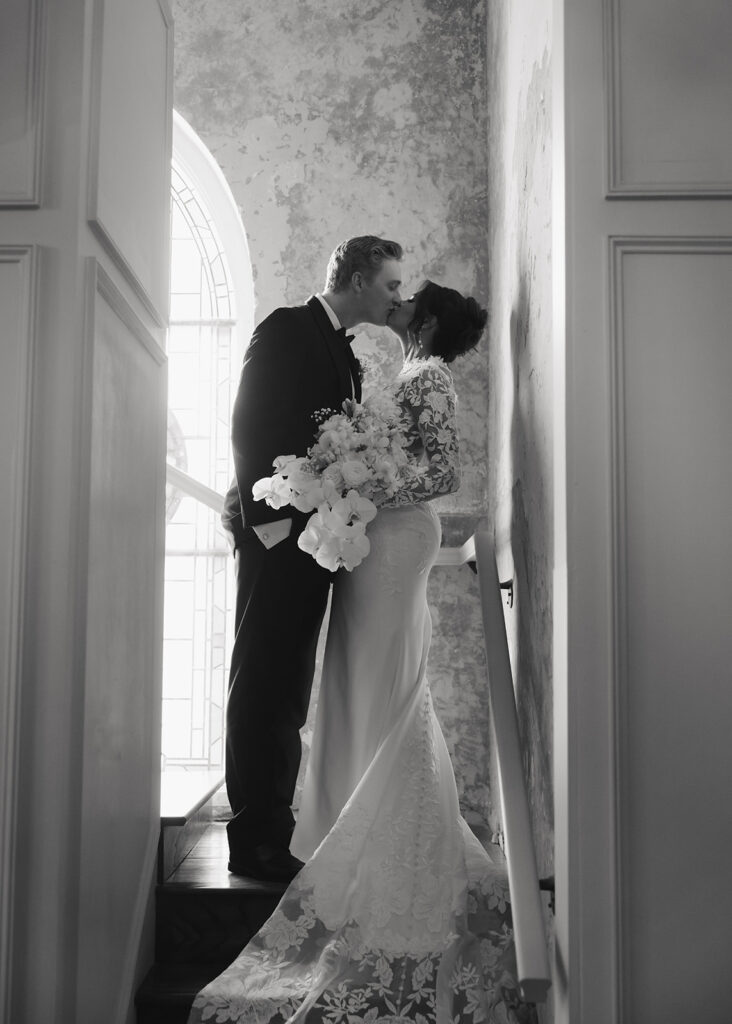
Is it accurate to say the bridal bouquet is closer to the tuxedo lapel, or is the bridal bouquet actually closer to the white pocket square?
the white pocket square

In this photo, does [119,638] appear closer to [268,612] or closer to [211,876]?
[268,612]

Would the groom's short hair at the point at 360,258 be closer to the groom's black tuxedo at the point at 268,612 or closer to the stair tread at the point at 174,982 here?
the groom's black tuxedo at the point at 268,612

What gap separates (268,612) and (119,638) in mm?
575

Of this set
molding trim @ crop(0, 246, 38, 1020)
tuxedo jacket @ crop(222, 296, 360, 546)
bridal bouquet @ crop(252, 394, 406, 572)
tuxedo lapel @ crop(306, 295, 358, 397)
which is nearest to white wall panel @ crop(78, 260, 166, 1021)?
molding trim @ crop(0, 246, 38, 1020)

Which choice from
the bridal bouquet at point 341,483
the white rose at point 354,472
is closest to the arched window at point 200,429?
the bridal bouquet at point 341,483

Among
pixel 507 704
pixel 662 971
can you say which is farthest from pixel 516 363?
pixel 662 971

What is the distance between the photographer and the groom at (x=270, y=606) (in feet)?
9.25

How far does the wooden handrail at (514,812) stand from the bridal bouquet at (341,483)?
35 centimetres

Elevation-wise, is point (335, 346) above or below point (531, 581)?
above

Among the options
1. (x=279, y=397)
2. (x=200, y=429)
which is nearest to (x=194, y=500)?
(x=200, y=429)

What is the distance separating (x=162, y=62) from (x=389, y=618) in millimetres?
1703

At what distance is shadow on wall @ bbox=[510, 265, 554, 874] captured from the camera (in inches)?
93.9

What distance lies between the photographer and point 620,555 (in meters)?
2.02

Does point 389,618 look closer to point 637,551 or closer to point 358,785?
point 358,785
